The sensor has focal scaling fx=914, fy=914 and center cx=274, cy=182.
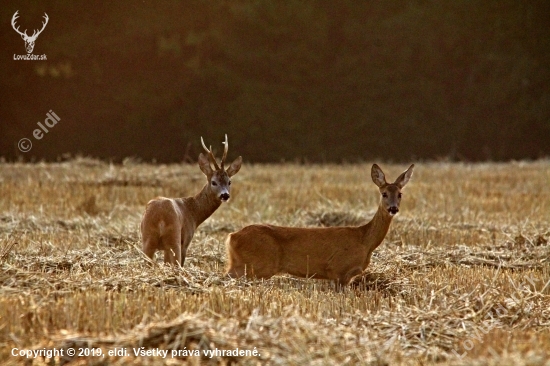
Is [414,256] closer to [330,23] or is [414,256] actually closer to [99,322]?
[99,322]

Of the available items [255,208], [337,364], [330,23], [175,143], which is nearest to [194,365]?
[337,364]

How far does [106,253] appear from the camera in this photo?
8320mm

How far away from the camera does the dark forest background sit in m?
30.7

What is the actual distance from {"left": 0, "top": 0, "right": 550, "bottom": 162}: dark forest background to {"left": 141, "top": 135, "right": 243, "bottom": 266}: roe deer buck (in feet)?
67.6

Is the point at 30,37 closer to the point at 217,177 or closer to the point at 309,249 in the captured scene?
the point at 217,177

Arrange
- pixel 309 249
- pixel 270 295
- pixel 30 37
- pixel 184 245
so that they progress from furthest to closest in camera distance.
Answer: pixel 30 37 → pixel 184 245 → pixel 309 249 → pixel 270 295

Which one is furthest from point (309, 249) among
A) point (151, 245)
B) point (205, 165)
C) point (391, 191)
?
point (205, 165)

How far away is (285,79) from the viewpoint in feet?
110

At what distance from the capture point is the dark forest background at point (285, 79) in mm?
30719

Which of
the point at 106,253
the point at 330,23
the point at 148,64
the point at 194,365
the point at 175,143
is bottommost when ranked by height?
the point at 194,365

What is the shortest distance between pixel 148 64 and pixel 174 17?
1.91 m

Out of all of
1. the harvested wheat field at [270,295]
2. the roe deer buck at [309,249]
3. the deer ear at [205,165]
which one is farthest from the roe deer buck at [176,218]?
the roe deer buck at [309,249]

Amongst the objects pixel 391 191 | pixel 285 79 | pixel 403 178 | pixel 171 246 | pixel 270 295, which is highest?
pixel 285 79

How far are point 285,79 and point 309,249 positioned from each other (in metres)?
25.9
